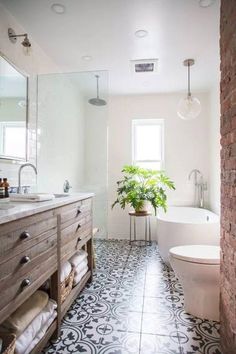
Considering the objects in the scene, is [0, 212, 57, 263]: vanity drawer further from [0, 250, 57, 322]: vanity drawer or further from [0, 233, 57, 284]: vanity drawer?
[0, 250, 57, 322]: vanity drawer

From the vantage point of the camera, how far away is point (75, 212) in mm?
1894

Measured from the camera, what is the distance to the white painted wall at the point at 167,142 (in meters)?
3.89

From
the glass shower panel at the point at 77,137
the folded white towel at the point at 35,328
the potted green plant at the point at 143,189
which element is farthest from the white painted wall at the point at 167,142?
the folded white towel at the point at 35,328

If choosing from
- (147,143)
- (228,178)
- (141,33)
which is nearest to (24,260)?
(228,178)

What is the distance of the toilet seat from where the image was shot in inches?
67.0

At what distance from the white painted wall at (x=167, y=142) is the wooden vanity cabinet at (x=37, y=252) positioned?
209cm

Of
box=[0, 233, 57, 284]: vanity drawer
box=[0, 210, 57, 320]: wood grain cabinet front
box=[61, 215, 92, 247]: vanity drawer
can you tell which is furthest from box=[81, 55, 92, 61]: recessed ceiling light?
box=[0, 233, 57, 284]: vanity drawer

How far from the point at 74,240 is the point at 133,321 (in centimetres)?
74

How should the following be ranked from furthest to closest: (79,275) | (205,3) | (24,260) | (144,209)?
(144,209)
(79,275)
(205,3)
(24,260)

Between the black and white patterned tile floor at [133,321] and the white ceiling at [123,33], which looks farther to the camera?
the white ceiling at [123,33]

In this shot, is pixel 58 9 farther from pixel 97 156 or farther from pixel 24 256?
pixel 24 256

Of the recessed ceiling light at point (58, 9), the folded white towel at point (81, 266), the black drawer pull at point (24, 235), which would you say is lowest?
the folded white towel at point (81, 266)

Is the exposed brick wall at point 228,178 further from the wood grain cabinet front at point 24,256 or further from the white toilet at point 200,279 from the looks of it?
the wood grain cabinet front at point 24,256

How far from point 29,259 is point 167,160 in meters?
3.14
